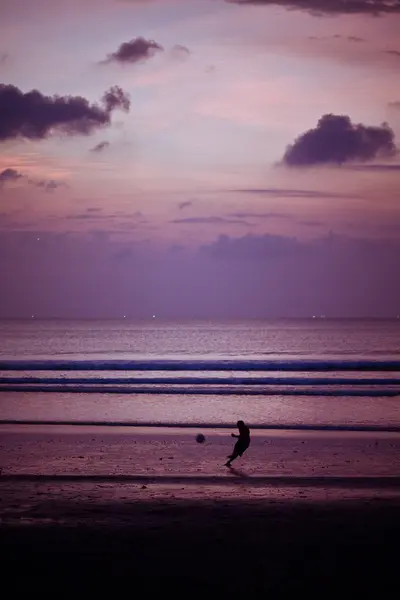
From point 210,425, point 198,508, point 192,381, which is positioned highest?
point 198,508

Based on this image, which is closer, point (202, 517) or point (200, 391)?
point (202, 517)

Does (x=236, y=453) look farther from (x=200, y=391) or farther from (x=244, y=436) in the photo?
(x=200, y=391)

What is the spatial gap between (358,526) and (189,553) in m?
2.68

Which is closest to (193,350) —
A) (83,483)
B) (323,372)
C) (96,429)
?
(323,372)

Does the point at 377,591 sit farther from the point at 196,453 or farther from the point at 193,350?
the point at 193,350

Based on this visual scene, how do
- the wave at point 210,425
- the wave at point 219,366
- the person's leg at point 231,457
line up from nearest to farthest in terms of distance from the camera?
the person's leg at point 231,457 → the wave at point 210,425 → the wave at point 219,366

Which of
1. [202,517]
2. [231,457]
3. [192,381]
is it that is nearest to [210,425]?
[231,457]

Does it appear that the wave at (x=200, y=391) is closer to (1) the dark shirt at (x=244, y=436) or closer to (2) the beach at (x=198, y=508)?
(2) the beach at (x=198, y=508)

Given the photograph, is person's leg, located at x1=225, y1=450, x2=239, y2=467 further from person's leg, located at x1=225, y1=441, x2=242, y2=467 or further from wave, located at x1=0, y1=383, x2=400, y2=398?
wave, located at x1=0, y1=383, x2=400, y2=398

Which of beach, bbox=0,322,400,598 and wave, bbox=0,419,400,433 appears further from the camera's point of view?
wave, bbox=0,419,400,433

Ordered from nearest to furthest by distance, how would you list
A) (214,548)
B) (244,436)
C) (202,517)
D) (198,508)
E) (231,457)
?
1. (214,548)
2. (202,517)
3. (198,508)
4. (231,457)
5. (244,436)

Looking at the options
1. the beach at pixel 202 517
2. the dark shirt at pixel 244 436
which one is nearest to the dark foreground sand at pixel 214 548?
the beach at pixel 202 517

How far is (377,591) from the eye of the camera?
320 inches

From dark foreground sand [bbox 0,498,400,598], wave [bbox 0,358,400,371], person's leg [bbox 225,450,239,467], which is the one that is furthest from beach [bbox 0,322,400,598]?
wave [bbox 0,358,400,371]
